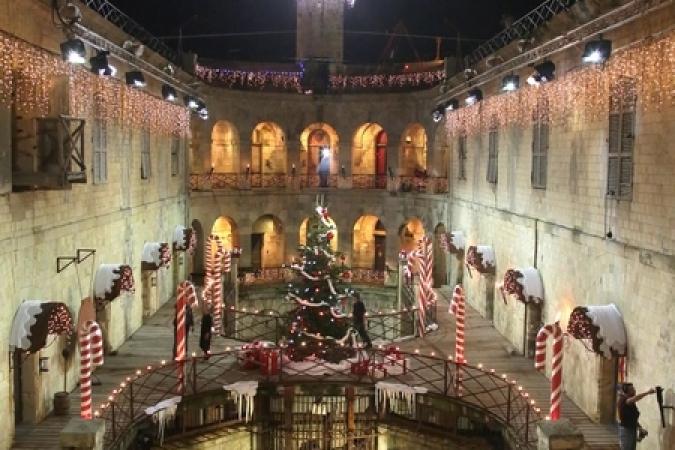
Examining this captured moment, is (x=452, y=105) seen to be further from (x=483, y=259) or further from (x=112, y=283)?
(x=112, y=283)

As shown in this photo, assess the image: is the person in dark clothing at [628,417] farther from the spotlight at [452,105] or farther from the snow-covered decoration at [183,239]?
the snow-covered decoration at [183,239]

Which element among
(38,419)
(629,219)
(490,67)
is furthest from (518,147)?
(38,419)

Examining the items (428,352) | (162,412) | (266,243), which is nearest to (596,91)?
(428,352)

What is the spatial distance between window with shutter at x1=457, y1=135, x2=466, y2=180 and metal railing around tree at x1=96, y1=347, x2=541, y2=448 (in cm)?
1138

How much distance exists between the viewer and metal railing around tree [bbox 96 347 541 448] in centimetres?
1585

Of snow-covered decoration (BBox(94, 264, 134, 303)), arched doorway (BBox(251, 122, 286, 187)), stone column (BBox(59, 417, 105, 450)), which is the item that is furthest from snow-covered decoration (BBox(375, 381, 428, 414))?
arched doorway (BBox(251, 122, 286, 187))

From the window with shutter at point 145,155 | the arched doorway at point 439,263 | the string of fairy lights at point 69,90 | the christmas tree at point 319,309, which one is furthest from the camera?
the arched doorway at point 439,263

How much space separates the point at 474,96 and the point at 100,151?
458 inches

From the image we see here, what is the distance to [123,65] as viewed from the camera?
22141 mm

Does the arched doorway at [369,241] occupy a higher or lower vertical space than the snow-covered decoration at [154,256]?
lower

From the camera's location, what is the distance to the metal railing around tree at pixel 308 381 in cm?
1585

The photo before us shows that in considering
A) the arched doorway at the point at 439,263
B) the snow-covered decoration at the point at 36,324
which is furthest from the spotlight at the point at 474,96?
the snow-covered decoration at the point at 36,324

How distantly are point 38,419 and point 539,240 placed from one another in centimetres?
1244

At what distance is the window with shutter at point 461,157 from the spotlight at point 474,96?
4.02 metres
